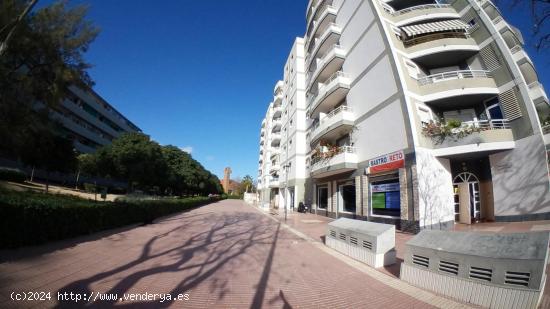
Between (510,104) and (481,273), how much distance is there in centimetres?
1295

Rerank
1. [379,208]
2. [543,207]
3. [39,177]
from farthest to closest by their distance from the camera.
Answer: [39,177]
[379,208]
[543,207]

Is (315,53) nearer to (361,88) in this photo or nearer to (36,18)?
(361,88)

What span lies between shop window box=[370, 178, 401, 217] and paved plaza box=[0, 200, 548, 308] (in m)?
7.57

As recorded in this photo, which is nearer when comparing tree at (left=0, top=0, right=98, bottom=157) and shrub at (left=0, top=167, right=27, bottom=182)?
tree at (left=0, top=0, right=98, bottom=157)

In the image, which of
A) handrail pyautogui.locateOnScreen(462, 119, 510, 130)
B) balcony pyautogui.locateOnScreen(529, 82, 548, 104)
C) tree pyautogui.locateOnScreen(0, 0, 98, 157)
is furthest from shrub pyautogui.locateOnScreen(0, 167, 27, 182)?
balcony pyautogui.locateOnScreen(529, 82, 548, 104)

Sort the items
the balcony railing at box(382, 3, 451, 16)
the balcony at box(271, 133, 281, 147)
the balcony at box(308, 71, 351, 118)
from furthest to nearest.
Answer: the balcony at box(271, 133, 281, 147)
the balcony at box(308, 71, 351, 118)
the balcony railing at box(382, 3, 451, 16)

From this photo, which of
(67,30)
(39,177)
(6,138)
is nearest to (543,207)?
(6,138)

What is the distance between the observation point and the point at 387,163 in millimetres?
13711

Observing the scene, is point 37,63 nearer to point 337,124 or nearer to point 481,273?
point 337,124

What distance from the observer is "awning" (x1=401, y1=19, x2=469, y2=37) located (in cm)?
1459

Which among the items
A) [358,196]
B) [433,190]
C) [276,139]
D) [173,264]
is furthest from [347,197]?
[276,139]

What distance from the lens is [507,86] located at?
12.5 meters

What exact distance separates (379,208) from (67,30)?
22.2 m

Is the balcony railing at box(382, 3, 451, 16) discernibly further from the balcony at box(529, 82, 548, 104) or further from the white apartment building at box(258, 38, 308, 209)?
the white apartment building at box(258, 38, 308, 209)
